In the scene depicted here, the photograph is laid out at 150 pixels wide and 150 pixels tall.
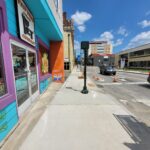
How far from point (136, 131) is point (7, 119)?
3.14m

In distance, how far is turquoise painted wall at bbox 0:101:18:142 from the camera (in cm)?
244

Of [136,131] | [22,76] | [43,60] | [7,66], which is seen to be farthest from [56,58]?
[136,131]

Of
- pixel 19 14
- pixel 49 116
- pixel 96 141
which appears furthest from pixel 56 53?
pixel 96 141

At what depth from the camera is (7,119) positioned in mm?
2639

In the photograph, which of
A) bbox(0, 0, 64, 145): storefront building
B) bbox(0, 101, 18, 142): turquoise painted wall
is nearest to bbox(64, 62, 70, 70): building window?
bbox(0, 0, 64, 145): storefront building

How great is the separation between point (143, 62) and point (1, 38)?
38815 millimetres

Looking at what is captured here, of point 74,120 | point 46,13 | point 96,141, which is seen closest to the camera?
point 96,141

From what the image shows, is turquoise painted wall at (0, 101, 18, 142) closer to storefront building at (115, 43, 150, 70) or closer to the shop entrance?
the shop entrance

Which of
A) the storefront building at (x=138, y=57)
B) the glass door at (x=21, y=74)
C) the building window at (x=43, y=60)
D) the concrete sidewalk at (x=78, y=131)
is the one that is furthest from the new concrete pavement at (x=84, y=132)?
the storefront building at (x=138, y=57)

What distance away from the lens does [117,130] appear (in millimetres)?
2748

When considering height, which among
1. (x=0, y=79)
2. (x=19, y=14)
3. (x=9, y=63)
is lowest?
(x=0, y=79)

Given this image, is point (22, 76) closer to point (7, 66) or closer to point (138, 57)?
point (7, 66)

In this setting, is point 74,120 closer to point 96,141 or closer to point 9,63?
point 96,141

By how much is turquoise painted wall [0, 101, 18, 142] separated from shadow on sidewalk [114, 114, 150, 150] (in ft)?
8.71
